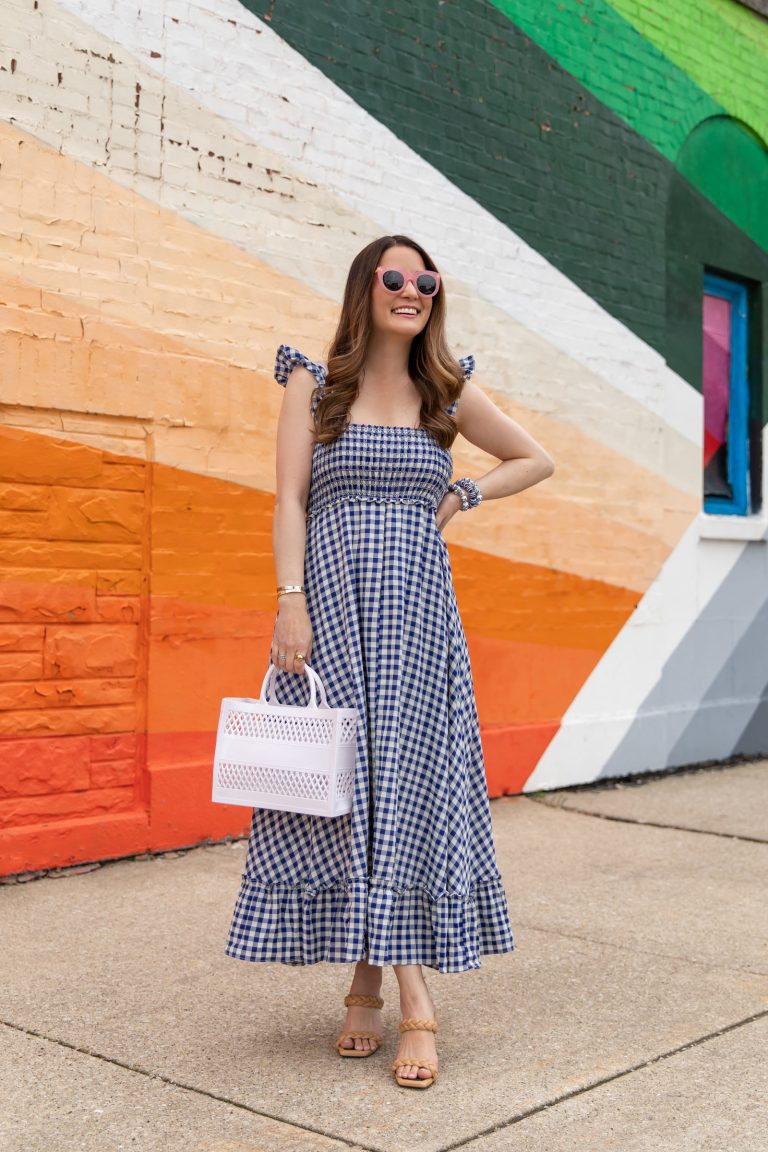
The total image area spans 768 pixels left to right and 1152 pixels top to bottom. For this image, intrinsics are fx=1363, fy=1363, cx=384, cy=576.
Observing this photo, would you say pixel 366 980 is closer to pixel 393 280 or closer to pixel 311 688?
pixel 311 688

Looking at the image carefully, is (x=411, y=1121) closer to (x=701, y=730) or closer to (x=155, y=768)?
(x=155, y=768)

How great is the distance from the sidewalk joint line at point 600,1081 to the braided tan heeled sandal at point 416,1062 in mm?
261

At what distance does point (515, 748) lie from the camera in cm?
725

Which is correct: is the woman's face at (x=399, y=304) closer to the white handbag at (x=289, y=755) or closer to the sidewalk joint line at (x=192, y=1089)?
the white handbag at (x=289, y=755)

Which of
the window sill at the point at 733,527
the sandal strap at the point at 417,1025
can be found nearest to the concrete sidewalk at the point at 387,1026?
the sandal strap at the point at 417,1025

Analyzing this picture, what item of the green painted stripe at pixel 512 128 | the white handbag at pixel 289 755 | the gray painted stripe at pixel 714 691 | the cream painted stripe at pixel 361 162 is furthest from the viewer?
the gray painted stripe at pixel 714 691

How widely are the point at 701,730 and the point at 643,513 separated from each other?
1.51 metres

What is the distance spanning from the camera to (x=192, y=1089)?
10.4 ft

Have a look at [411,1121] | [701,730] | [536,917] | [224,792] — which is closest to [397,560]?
[224,792]

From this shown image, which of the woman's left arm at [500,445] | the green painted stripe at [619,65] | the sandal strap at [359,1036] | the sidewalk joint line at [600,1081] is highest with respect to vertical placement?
the green painted stripe at [619,65]

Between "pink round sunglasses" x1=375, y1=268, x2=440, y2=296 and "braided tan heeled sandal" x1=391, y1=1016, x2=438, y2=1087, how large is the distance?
181cm

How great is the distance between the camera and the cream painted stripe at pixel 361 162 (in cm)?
570

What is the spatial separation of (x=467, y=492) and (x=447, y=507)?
0.28 feet

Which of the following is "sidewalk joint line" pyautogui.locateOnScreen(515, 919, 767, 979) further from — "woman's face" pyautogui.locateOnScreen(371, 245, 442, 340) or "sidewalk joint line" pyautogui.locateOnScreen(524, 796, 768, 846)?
"woman's face" pyautogui.locateOnScreen(371, 245, 442, 340)
